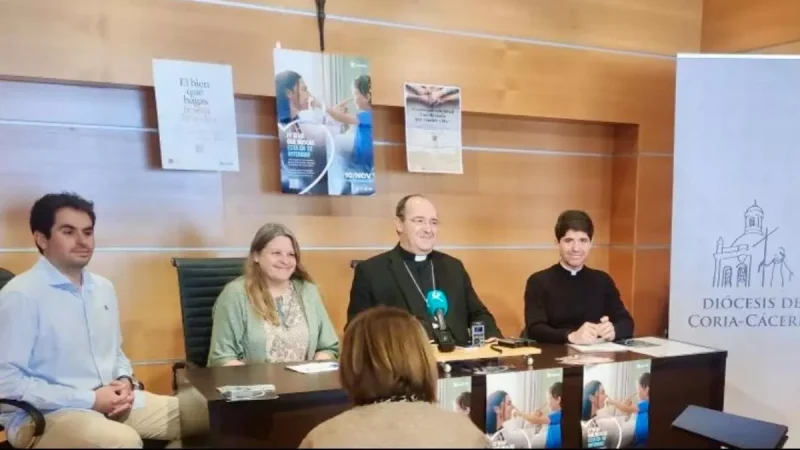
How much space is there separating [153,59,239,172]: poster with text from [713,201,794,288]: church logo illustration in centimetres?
251

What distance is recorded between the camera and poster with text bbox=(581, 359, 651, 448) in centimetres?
240

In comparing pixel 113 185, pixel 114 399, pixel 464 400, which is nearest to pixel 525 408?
pixel 464 400

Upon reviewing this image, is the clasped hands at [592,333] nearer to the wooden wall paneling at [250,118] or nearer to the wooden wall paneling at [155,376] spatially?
the wooden wall paneling at [250,118]

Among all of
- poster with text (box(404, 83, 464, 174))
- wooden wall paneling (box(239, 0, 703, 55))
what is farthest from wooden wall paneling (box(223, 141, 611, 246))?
wooden wall paneling (box(239, 0, 703, 55))

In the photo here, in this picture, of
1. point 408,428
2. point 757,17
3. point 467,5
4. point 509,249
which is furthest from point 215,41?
point 757,17

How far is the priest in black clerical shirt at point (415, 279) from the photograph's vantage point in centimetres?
305

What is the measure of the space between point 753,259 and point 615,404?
5.27 ft

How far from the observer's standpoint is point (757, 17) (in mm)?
4086

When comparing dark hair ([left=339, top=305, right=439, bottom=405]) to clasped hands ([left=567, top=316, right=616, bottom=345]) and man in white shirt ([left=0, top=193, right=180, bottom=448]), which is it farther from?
clasped hands ([left=567, top=316, right=616, bottom=345])

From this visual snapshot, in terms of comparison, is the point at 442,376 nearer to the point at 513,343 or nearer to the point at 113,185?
the point at 513,343

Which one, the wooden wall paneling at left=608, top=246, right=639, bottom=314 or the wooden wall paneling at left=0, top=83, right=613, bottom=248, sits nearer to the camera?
the wooden wall paneling at left=0, top=83, right=613, bottom=248

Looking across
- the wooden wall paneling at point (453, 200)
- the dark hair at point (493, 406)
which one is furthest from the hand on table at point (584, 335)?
the wooden wall paneling at point (453, 200)

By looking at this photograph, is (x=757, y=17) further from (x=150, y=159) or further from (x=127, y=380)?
(x=127, y=380)

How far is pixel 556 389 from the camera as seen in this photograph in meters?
2.35
